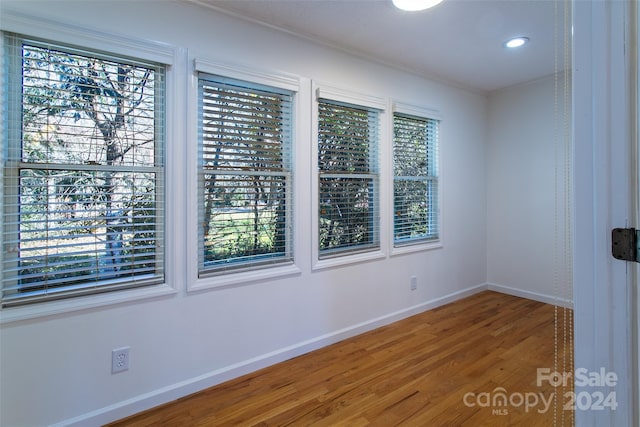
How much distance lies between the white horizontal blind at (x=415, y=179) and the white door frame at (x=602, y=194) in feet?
7.78

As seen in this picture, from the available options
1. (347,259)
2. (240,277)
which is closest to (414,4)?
(347,259)

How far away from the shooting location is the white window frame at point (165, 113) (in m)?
1.59

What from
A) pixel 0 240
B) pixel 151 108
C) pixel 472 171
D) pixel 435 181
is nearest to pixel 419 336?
pixel 435 181

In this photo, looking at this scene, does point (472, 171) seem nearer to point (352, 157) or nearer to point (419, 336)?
point (352, 157)

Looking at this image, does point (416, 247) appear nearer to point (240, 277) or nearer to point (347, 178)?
point (347, 178)

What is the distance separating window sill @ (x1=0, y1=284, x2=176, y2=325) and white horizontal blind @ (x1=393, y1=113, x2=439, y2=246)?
7.19ft

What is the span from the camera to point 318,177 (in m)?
2.65

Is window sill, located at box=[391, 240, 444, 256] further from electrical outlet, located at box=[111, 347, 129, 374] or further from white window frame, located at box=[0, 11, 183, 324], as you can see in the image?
electrical outlet, located at box=[111, 347, 129, 374]

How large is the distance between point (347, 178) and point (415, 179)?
3.10ft

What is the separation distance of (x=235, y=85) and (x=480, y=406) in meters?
2.57

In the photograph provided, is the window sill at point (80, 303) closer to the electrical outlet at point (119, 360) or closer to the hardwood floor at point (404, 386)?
the electrical outlet at point (119, 360)

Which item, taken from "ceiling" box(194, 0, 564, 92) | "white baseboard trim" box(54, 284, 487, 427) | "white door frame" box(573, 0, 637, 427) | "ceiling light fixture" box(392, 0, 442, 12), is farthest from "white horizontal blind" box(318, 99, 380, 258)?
"white door frame" box(573, 0, 637, 427)

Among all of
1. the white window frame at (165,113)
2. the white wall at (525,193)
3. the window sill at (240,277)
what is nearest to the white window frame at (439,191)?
the white wall at (525,193)

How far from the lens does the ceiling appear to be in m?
2.16
